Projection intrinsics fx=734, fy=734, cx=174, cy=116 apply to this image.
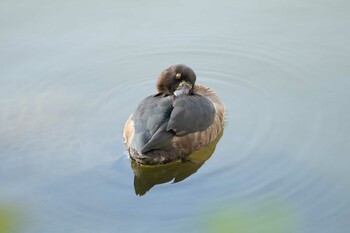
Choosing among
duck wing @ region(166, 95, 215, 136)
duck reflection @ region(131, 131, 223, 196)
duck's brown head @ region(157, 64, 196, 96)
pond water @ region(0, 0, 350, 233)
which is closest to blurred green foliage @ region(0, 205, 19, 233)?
pond water @ region(0, 0, 350, 233)

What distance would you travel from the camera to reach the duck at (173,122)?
729cm

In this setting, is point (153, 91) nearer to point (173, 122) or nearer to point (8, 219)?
point (173, 122)

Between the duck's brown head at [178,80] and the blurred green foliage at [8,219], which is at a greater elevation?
the duck's brown head at [178,80]

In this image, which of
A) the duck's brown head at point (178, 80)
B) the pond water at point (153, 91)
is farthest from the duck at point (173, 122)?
the pond water at point (153, 91)

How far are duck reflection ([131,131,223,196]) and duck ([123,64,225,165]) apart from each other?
0.07 metres

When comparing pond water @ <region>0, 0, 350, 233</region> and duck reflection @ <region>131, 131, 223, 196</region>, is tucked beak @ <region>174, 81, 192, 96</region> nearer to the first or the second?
pond water @ <region>0, 0, 350, 233</region>

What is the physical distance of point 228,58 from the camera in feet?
30.3

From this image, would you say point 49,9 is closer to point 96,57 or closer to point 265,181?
point 96,57

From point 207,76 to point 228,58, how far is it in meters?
0.47

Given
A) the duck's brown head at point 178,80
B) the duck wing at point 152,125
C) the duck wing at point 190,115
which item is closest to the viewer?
the duck wing at point 152,125

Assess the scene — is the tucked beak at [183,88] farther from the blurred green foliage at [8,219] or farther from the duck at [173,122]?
the blurred green foliage at [8,219]

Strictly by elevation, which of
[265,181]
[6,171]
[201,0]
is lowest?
[6,171]

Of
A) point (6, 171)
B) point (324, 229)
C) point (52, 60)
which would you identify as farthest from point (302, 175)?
point (52, 60)

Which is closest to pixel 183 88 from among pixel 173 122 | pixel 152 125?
pixel 173 122
